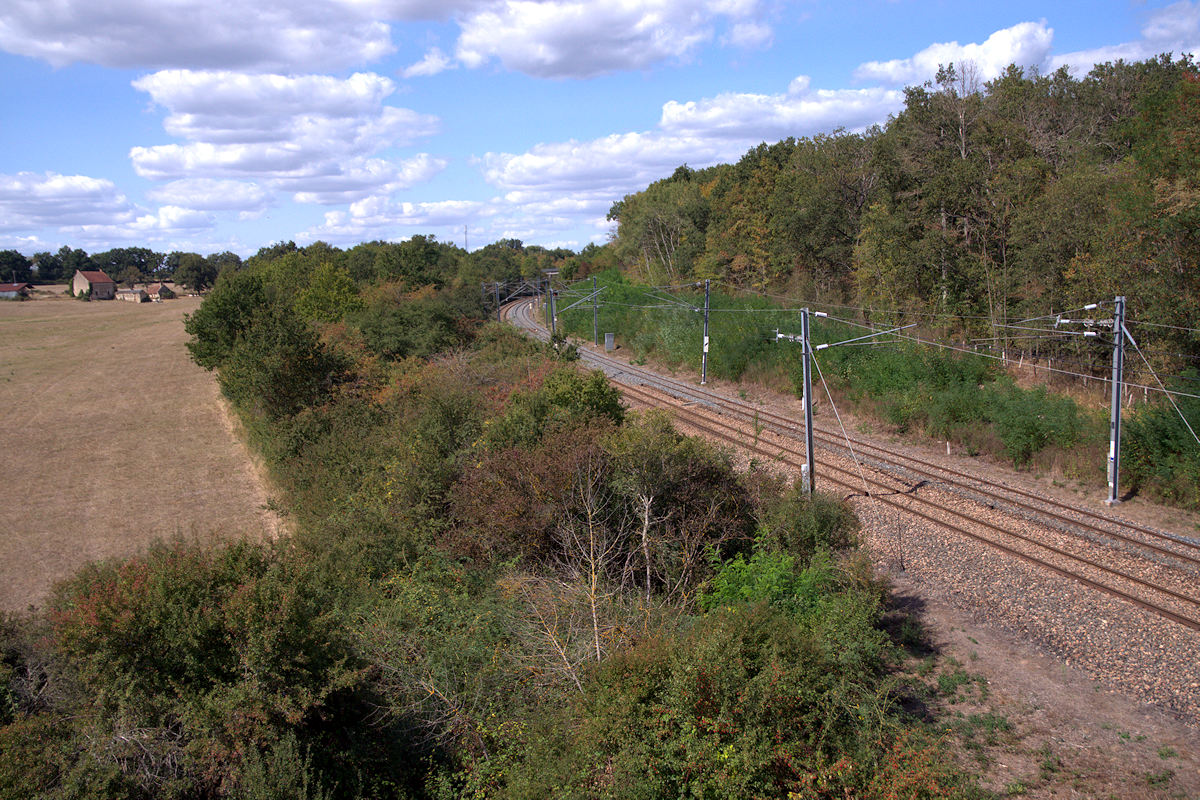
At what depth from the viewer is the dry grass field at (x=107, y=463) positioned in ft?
64.2

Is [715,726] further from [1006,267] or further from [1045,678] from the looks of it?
[1006,267]

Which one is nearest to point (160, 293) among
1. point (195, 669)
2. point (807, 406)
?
point (807, 406)

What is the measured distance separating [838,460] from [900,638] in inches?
422

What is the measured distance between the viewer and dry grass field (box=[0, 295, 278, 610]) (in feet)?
64.2

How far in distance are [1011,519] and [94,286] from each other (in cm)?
12619

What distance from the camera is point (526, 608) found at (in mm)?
9977

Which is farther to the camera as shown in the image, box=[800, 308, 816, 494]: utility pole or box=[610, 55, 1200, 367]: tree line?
box=[610, 55, 1200, 367]: tree line

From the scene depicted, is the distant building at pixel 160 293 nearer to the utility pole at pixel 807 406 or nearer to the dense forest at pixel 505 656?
the dense forest at pixel 505 656

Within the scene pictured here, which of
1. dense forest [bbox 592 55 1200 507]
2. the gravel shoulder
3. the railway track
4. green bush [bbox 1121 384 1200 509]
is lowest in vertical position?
the gravel shoulder

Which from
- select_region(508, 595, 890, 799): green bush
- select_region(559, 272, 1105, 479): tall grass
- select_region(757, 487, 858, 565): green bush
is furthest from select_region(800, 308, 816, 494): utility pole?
select_region(559, 272, 1105, 479): tall grass

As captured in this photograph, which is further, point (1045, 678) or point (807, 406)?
point (807, 406)

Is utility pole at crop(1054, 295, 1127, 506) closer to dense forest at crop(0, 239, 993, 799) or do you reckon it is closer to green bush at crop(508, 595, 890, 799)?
dense forest at crop(0, 239, 993, 799)

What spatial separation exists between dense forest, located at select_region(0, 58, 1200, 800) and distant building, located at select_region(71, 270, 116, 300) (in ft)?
330

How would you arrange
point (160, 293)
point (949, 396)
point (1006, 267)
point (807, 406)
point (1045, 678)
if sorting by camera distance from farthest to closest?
1. point (160, 293)
2. point (1006, 267)
3. point (949, 396)
4. point (807, 406)
5. point (1045, 678)
